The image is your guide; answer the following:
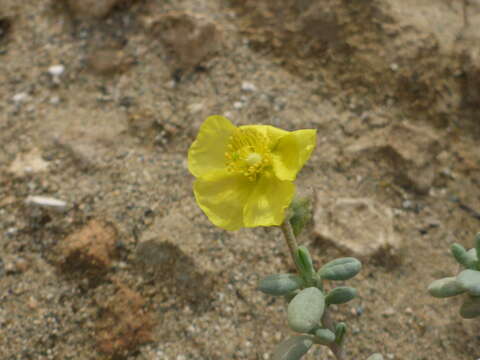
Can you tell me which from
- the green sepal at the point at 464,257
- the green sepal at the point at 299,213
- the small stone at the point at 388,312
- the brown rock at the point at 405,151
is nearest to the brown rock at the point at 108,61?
the brown rock at the point at 405,151

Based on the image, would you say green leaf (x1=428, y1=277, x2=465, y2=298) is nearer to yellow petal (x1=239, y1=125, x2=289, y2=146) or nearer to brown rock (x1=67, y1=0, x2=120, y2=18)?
yellow petal (x1=239, y1=125, x2=289, y2=146)

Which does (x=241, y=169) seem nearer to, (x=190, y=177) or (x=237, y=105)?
(x=190, y=177)

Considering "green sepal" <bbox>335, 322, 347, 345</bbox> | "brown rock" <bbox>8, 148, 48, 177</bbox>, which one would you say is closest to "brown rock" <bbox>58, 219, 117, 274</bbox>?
"brown rock" <bbox>8, 148, 48, 177</bbox>

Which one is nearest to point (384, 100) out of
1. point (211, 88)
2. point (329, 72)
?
point (329, 72)

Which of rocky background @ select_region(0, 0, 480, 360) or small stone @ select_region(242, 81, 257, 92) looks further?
small stone @ select_region(242, 81, 257, 92)

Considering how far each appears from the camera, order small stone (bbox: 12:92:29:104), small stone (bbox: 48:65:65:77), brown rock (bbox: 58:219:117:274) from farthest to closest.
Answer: small stone (bbox: 48:65:65:77) → small stone (bbox: 12:92:29:104) → brown rock (bbox: 58:219:117:274)

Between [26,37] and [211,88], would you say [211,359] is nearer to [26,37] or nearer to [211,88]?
[211,88]

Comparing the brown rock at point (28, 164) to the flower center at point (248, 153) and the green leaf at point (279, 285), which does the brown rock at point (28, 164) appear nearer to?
the flower center at point (248, 153)
